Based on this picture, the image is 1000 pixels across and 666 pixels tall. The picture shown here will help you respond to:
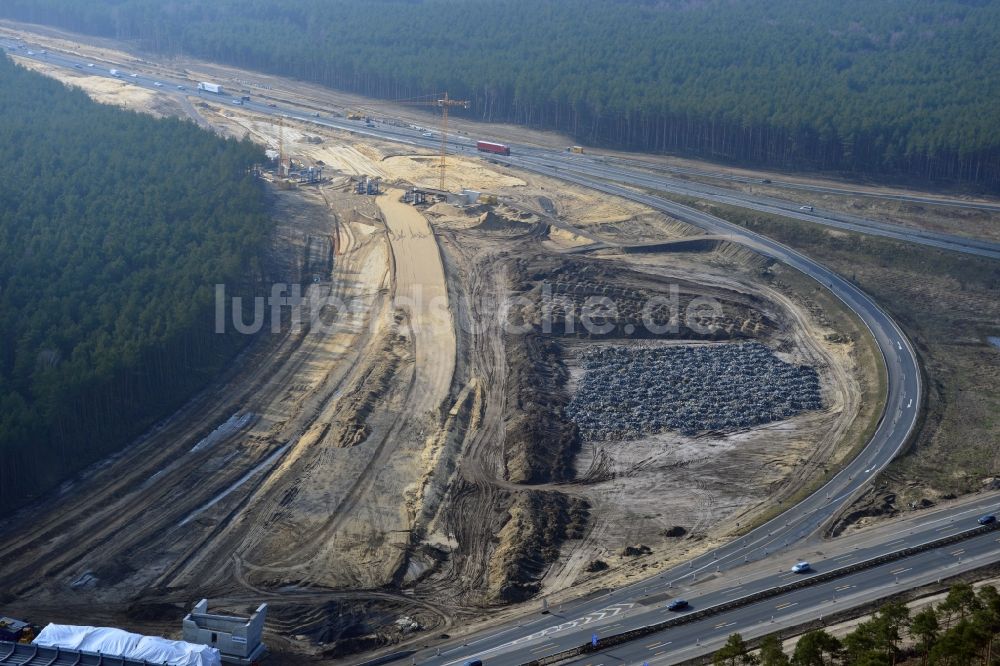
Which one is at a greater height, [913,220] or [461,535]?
[913,220]

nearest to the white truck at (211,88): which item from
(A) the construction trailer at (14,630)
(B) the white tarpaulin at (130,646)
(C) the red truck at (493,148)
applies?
(C) the red truck at (493,148)

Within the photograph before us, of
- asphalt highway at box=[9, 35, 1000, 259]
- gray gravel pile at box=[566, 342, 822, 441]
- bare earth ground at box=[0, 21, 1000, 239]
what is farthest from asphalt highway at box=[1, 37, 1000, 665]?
bare earth ground at box=[0, 21, 1000, 239]

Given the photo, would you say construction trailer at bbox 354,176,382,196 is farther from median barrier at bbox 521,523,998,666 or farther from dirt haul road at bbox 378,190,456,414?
median barrier at bbox 521,523,998,666

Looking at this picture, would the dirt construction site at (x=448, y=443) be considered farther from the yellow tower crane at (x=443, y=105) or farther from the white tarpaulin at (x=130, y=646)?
the yellow tower crane at (x=443, y=105)

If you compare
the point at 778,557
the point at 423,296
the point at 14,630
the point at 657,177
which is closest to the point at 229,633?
the point at 14,630

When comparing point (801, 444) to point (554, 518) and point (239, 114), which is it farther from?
point (239, 114)

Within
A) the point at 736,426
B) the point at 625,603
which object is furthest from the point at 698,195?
the point at 625,603
